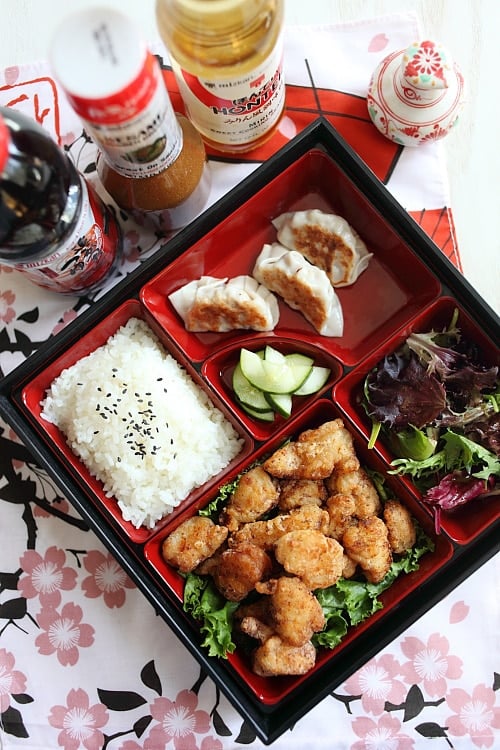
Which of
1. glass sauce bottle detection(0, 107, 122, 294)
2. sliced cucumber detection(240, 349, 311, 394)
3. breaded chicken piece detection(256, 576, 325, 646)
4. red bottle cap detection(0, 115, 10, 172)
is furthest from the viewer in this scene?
sliced cucumber detection(240, 349, 311, 394)

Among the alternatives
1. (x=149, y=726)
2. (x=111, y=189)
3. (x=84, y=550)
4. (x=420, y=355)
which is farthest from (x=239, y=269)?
(x=149, y=726)

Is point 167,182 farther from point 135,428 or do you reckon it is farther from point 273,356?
point 135,428

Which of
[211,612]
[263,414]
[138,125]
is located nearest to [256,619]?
[211,612]

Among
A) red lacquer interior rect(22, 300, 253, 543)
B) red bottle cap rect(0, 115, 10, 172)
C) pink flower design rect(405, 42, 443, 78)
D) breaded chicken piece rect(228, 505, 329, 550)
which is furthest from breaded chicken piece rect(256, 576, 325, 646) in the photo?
pink flower design rect(405, 42, 443, 78)

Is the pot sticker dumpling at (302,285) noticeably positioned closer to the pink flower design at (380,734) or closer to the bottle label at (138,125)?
the bottle label at (138,125)

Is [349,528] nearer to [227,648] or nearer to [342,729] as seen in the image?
[227,648]

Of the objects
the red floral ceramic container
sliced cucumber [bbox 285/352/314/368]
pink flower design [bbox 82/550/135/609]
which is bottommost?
pink flower design [bbox 82/550/135/609]

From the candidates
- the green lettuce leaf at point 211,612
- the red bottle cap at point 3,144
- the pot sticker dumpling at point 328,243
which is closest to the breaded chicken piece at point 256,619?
the green lettuce leaf at point 211,612

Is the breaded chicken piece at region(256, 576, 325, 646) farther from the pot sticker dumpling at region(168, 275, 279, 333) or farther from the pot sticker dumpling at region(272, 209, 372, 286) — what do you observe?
the pot sticker dumpling at region(272, 209, 372, 286)
